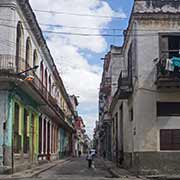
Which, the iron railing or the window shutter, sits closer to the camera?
the iron railing

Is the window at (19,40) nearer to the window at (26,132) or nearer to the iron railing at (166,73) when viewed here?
the window at (26,132)

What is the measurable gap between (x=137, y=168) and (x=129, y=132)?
4639mm

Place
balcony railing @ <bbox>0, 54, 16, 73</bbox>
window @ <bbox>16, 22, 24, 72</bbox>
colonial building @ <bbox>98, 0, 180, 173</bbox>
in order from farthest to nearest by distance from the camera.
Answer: window @ <bbox>16, 22, 24, 72</bbox>
balcony railing @ <bbox>0, 54, 16, 73</bbox>
colonial building @ <bbox>98, 0, 180, 173</bbox>

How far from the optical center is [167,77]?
21906 millimetres

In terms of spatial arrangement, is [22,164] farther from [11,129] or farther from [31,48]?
[31,48]

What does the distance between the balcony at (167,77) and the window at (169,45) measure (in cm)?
116

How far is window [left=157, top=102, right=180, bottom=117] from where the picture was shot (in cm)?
2314

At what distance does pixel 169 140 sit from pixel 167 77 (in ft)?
10.8

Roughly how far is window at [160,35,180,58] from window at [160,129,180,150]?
3868 mm

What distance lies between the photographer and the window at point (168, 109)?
2314 cm

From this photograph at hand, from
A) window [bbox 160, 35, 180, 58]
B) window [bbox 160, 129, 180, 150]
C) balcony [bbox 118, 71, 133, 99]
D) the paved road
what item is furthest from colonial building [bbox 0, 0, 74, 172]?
window [bbox 160, 129, 180, 150]

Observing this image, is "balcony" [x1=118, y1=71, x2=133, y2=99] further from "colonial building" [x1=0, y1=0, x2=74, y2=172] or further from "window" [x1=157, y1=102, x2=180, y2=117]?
"colonial building" [x1=0, y1=0, x2=74, y2=172]

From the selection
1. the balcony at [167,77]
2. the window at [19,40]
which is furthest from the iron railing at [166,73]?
the window at [19,40]

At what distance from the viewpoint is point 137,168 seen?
23.1m
